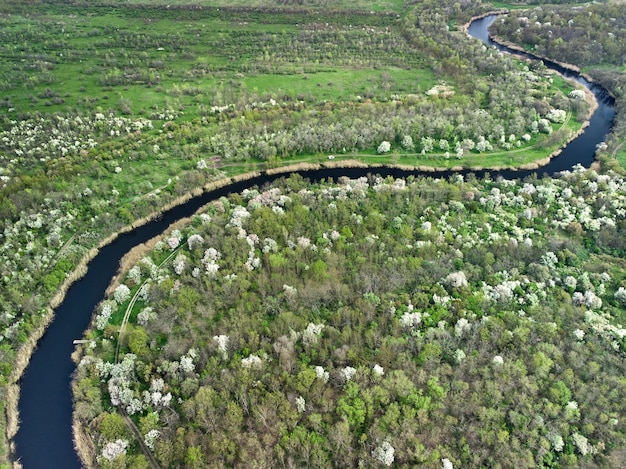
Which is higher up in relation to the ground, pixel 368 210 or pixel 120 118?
pixel 120 118

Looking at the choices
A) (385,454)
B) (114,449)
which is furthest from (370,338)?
(114,449)

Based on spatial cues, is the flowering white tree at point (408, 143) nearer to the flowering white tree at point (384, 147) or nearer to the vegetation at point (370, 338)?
the flowering white tree at point (384, 147)

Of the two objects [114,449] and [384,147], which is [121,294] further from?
[384,147]

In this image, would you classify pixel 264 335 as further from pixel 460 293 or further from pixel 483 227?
pixel 483 227

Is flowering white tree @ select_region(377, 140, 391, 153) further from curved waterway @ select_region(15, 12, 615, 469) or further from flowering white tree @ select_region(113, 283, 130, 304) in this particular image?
flowering white tree @ select_region(113, 283, 130, 304)

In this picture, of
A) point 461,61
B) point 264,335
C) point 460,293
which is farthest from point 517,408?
point 461,61

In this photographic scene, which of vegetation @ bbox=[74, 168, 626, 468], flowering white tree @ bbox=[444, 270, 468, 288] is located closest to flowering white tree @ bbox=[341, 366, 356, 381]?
vegetation @ bbox=[74, 168, 626, 468]
